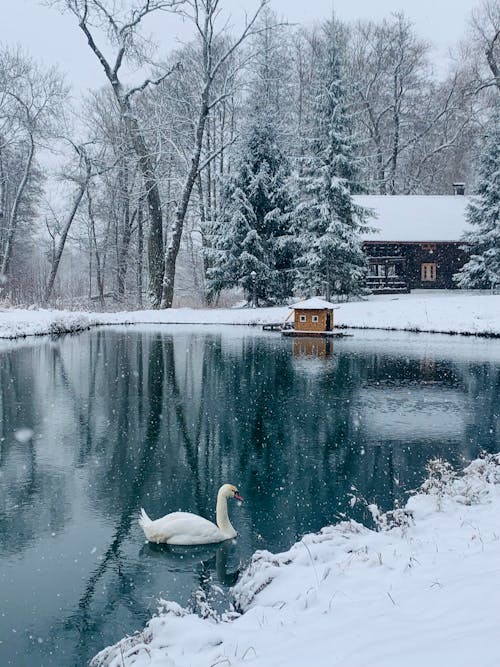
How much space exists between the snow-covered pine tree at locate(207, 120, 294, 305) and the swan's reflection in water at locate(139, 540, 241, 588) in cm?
2802

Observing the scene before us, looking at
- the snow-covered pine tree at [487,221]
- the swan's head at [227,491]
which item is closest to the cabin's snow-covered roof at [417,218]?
the snow-covered pine tree at [487,221]

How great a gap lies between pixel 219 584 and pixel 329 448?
4366mm

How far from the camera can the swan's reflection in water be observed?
591 cm

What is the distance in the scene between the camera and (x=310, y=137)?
3525cm

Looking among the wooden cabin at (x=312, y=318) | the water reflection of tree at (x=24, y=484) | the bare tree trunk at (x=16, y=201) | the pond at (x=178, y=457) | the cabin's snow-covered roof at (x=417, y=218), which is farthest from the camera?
the cabin's snow-covered roof at (x=417, y=218)

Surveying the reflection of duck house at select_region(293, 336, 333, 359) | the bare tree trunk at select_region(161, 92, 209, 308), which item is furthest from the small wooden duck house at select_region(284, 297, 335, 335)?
the bare tree trunk at select_region(161, 92, 209, 308)

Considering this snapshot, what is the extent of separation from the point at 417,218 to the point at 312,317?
56.3ft

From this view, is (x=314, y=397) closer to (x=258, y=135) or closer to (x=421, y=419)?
(x=421, y=419)

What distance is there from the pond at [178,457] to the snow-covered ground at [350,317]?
6.86 metres

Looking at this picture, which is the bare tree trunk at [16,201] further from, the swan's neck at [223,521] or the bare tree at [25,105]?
the swan's neck at [223,521]

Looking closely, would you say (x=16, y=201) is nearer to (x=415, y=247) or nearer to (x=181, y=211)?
(x=181, y=211)

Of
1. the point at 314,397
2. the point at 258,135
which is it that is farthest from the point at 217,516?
the point at 258,135

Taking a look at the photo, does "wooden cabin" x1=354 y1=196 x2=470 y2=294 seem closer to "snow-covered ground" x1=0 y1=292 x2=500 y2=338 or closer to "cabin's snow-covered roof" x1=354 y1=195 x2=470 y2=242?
"cabin's snow-covered roof" x1=354 y1=195 x2=470 y2=242

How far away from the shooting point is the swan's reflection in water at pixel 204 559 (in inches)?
233
